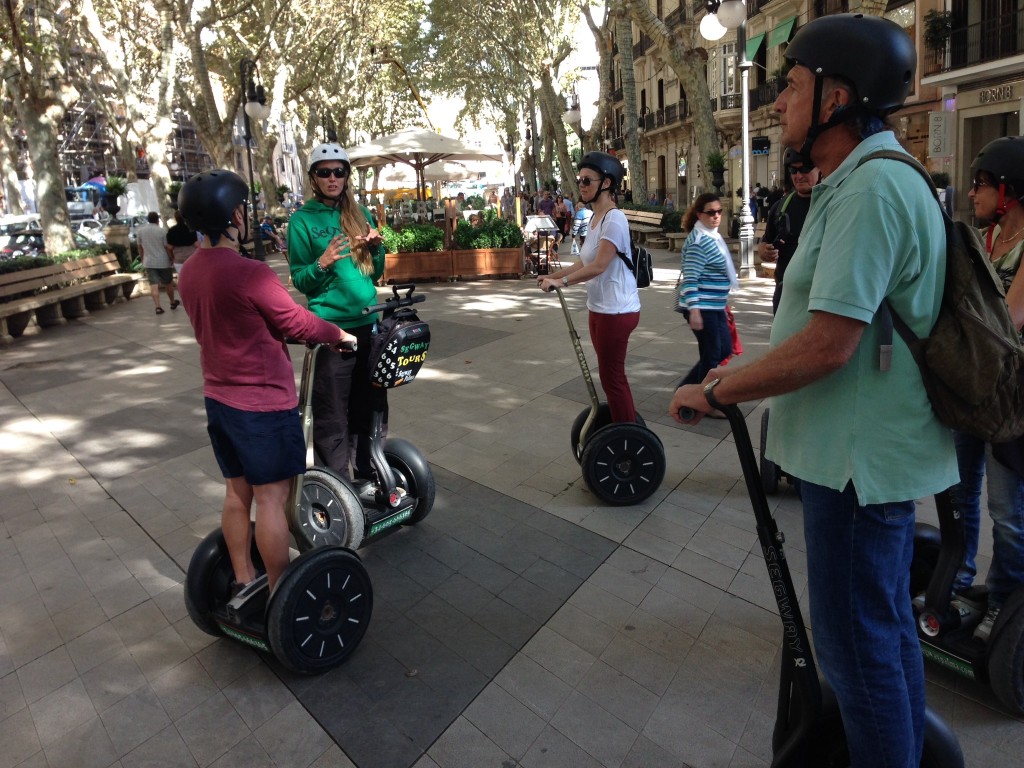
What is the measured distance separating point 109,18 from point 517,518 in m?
20.7

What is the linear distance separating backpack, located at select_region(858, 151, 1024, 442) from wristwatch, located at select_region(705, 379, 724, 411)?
36 centimetres

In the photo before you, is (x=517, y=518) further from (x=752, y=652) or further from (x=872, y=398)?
(x=872, y=398)

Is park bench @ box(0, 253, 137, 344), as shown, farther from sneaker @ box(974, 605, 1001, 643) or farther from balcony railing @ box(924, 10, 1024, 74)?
balcony railing @ box(924, 10, 1024, 74)

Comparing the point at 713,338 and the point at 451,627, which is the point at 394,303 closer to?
the point at 451,627

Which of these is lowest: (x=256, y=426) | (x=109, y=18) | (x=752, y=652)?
(x=752, y=652)

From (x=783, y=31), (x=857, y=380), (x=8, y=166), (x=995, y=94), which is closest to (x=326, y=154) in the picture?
(x=857, y=380)

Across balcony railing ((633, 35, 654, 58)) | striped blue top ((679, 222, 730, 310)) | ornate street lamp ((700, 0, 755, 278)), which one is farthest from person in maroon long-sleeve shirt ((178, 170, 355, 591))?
balcony railing ((633, 35, 654, 58))

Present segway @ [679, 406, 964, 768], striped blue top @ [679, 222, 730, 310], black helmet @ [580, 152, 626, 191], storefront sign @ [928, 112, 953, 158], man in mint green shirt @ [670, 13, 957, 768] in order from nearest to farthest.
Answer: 1. man in mint green shirt @ [670, 13, 957, 768]
2. segway @ [679, 406, 964, 768]
3. black helmet @ [580, 152, 626, 191]
4. striped blue top @ [679, 222, 730, 310]
5. storefront sign @ [928, 112, 953, 158]

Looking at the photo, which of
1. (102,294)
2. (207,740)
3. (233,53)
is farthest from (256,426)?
(233,53)

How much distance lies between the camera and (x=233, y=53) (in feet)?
90.6

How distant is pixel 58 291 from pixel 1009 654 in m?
13.3

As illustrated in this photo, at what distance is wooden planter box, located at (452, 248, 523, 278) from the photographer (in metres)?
15.1

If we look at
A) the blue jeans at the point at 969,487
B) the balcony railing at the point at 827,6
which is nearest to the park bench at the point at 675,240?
the balcony railing at the point at 827,6

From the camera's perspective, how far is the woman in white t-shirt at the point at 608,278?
4.24 meters
